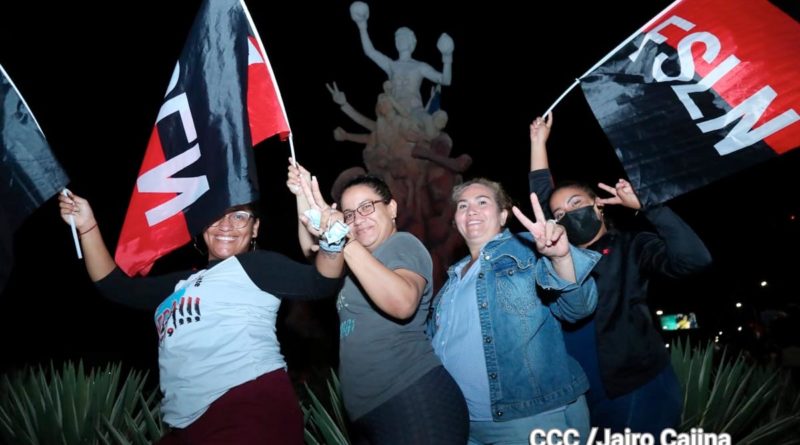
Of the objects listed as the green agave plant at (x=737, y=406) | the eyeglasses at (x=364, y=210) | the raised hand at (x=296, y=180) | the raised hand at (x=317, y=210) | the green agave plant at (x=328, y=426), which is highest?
the raised hand at (x=296, y=180)

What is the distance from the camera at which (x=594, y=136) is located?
17.6m

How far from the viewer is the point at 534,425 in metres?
2.31

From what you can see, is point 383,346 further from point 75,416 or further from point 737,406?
point 737,406

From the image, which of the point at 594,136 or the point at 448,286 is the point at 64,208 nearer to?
the point at 448,286

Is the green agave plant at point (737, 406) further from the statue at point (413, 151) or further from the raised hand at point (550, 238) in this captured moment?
the statue at point (413, 151)

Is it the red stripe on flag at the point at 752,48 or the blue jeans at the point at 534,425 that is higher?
the red stripe on flag at the point at 752,48

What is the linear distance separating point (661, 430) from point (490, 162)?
17.0 metres

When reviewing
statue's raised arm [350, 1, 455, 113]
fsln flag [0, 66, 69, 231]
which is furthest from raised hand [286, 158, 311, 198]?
statue's raised arm [350, 1, 455, 113]

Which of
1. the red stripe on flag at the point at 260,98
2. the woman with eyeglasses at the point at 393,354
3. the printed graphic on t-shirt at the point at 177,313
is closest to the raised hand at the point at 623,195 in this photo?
the woman with eyeglasses at the point at 393,354

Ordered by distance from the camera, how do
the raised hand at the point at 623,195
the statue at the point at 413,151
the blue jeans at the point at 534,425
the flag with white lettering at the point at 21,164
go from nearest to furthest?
the blue jeans at the point at 534,425
the flag with white lettering at the point at 21,164
the raised hand at the point at 623,195
the statue at the point at 413,151

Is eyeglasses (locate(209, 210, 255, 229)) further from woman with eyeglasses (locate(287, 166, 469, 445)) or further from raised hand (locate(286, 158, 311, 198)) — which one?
woman with eyeglasses (locate(287, 166, 469, 445))

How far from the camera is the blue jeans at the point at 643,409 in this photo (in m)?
2.58

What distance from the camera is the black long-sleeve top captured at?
262cm

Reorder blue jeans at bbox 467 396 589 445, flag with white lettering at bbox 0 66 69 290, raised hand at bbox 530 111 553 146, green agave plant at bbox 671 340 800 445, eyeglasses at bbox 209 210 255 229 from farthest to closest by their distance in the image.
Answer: green agave plant at bbox 671 340 800 445, raised hand at bbox 530 111 553 146, flag with white lettering at bbox 0 66 69 290, eyeglasses at bbox 209 210 255 229, blue jeans at bbox 467 396 589 445
